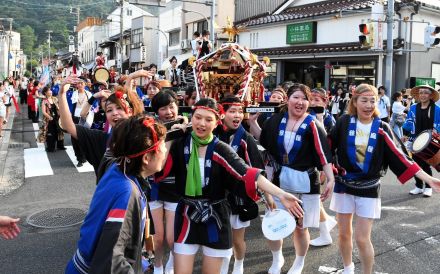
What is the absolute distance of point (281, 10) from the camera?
25391mm

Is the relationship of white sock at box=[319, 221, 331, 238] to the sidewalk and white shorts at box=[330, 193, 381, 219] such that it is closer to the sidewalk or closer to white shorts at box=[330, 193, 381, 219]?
white shorts at box=[330, 193, 381, 219]

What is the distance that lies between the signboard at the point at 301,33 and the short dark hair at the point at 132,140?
20.2 meters

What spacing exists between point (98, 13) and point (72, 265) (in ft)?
288

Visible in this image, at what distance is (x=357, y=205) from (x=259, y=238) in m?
1.89

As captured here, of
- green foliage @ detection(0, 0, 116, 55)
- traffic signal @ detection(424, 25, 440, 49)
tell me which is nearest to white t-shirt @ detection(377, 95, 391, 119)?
traffic signal @ detection(424, 25, 440, 49)

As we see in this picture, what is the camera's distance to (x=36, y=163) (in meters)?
10.1

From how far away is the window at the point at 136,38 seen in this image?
1815 inches

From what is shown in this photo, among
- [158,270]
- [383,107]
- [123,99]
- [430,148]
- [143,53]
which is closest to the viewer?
[123,99]

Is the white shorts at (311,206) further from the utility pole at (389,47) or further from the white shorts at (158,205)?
the utility pole at (389,47)

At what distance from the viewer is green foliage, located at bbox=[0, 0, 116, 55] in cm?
6856

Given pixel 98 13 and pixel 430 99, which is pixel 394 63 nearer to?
pixel 430 99

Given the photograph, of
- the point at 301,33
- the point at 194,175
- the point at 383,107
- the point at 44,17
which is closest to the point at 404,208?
the point at 194,175

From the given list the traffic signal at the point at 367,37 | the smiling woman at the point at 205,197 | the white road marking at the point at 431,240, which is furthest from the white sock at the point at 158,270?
the traffic signal at the point at 367,37

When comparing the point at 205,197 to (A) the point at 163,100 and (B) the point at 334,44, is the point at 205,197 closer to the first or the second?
(A) the point at 163,100
